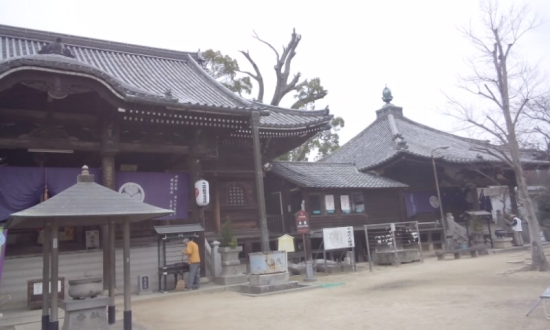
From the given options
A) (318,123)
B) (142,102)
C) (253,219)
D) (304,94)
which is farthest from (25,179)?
(304,94)

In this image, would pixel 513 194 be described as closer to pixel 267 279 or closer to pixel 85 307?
pixel 267 279

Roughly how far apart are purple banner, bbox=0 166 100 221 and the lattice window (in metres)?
6.04

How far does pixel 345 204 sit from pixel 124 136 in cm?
1022

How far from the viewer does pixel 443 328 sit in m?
5.77

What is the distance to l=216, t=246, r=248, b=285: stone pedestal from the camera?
1226cm

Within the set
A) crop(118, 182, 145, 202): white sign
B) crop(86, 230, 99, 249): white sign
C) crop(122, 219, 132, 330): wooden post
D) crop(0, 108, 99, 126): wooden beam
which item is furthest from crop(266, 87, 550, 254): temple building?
crop(122, 219, 132, 330): wooden post

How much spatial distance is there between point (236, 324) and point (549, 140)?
61.2 ft

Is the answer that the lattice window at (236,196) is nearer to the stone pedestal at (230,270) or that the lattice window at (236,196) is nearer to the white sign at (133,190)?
the white sign at (133,190)

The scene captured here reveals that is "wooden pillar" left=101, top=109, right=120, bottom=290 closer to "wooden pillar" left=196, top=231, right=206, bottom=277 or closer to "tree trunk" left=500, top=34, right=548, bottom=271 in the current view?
"wooden pillar" left=196, top=231, right=206, bottom=277

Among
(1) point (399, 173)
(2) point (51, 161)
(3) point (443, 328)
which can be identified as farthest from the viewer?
(1) point (399, 173)

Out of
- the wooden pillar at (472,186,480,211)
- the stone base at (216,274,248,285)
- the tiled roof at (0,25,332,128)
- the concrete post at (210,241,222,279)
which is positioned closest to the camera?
the stone base at (216,274,248,285)

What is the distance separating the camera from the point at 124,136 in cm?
1341

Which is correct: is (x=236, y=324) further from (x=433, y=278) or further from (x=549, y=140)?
(x=549, y=140)

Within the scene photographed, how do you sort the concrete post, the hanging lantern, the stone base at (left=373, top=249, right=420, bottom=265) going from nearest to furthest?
the concrete post, the hanging lantern, the stone base at (left=373, top=249, right=420, bottom=265)
